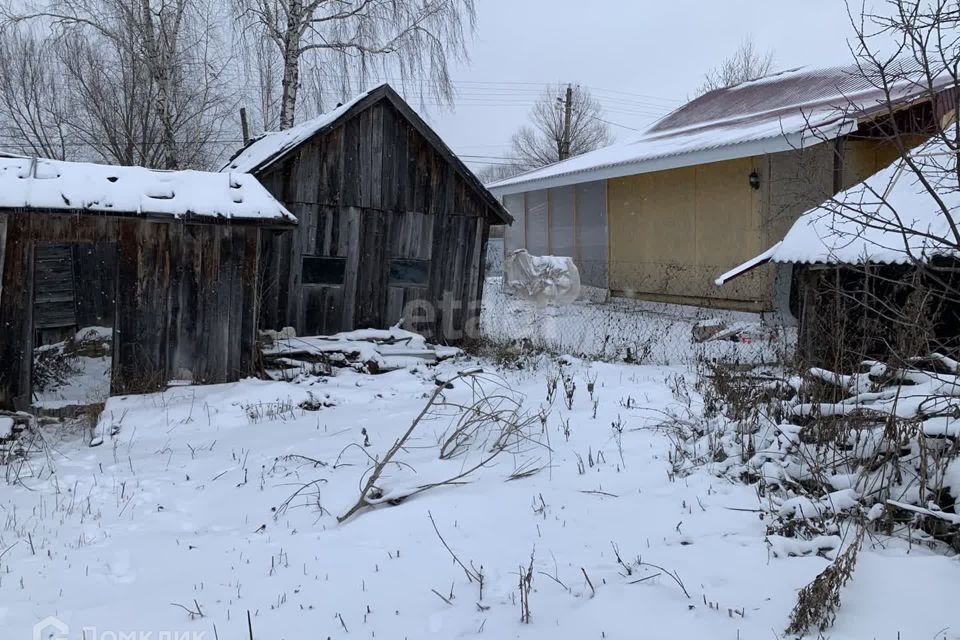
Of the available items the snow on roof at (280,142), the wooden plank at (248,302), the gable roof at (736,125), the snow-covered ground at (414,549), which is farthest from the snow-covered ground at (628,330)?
the snow on roof at (280,142)

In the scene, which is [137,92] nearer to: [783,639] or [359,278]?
[359,278]

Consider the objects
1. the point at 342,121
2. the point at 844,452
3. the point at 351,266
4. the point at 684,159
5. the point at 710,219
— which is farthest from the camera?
the point at 710,219

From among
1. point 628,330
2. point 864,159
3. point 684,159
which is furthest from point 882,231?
point 864,159

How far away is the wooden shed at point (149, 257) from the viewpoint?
7.40 m

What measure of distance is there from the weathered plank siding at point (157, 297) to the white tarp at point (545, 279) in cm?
874

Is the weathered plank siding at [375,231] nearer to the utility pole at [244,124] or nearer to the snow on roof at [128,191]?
the snow on roof at [128,191]

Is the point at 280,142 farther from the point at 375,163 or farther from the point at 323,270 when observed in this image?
the point at 323,270

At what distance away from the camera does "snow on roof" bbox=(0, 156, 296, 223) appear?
7.38 meters

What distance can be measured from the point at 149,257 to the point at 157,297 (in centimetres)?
48

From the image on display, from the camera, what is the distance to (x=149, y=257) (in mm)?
8016

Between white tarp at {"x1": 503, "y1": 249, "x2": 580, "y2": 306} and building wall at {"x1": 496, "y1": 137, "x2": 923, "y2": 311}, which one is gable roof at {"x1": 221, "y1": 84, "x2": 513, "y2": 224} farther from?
building wall at {"x1": 496, "y1": 137, "x2": 923, "y2": 311}

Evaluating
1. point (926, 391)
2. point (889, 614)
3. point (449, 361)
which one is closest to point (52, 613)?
point (889, 614)

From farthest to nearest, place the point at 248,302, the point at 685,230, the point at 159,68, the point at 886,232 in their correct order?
1. the point at 159,68
2. the point at 685,230
3. the point at 248,302
4. the point at 886,232

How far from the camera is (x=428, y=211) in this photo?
458 inches
